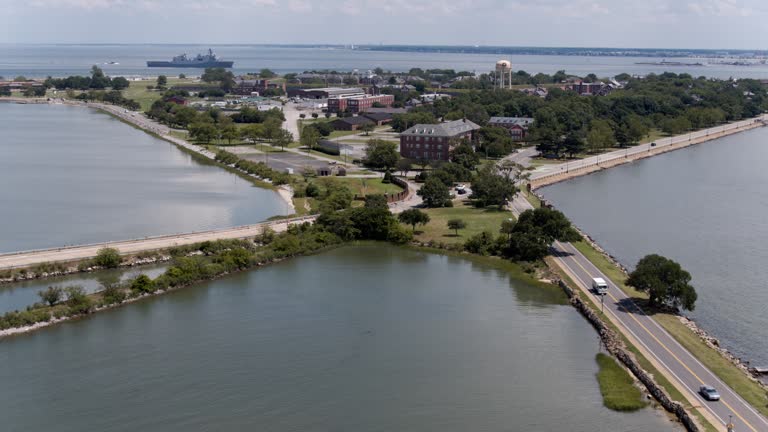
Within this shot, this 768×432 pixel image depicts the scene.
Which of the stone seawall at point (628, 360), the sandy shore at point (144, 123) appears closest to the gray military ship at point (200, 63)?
the sandy shore at point (144, 123)

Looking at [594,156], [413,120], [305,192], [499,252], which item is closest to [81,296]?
[499,252]

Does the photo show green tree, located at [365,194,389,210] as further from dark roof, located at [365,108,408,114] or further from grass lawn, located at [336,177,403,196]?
dark roof, located at [365,108,408,114]

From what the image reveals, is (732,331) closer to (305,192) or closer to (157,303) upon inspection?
(157,303)

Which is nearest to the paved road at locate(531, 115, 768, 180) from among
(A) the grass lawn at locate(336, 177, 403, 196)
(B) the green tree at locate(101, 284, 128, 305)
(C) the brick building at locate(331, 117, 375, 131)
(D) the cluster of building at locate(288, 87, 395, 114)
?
(A) the grass lawn at locate(336, 177, 403, 196)

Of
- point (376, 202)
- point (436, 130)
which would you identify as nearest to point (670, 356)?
point (376, 202)

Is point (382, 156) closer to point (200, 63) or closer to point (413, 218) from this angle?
point (413, 218)
